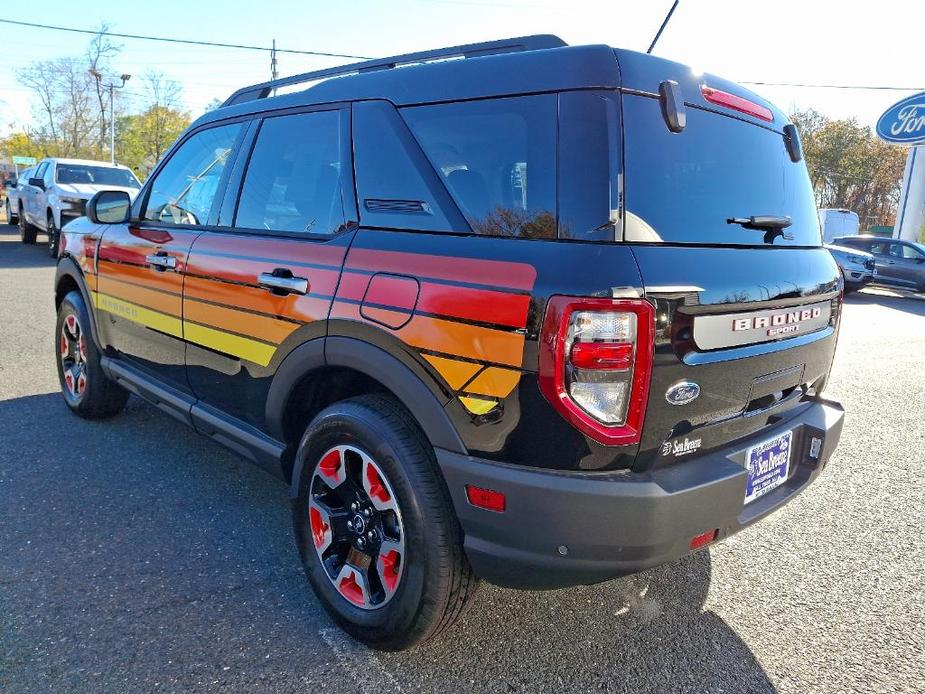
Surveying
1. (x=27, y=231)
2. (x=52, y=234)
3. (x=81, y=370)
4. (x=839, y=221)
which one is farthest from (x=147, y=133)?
(x=81, y=370)

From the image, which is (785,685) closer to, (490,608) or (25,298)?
(490,608)

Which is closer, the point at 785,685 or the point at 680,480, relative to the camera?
the point at 680,480

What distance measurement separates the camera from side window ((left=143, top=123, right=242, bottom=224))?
10.4 ft

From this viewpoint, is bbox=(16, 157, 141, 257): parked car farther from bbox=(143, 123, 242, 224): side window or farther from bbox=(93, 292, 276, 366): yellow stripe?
bbox=(143, 123, 242, 224): side window

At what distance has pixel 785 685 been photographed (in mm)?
2188

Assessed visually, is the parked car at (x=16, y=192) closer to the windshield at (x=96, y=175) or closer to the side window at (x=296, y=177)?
the windshield at (x=96, y=175)

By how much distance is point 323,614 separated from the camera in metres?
2.49

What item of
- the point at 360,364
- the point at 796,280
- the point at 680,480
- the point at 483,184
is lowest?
the point at 680,480

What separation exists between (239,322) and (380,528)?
1.08m

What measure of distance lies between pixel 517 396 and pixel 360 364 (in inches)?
24.8

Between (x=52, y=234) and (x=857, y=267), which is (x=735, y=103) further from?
(x=857, y=267)

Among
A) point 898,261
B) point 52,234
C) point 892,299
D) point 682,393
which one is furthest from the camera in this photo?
point 898,261

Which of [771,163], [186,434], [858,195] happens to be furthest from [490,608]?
[858,195]

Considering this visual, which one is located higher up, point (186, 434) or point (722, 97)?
point (722, 97)
